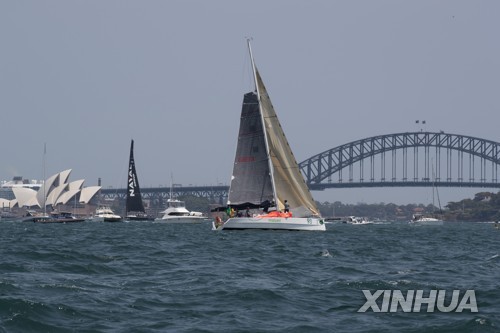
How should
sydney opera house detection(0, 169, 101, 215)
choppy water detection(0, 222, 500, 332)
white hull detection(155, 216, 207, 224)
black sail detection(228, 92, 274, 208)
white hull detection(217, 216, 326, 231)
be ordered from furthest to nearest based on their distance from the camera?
sydney opera house detection(0, 169, 101, 215), white hull detection(155, 216, 207, 224), black sail detection(228, 92, 274, 208), white hull detection(217, 216, 326, 231), choppy water detection(0, 222, 500, 332)

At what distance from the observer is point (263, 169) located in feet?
186

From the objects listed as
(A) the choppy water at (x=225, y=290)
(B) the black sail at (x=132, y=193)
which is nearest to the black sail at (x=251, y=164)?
(A) the choppy water at (x=225, y=290)

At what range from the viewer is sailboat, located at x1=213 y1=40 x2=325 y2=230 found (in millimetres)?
56469

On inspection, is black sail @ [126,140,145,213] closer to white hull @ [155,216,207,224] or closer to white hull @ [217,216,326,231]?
white hull @ [155,216,207,224]

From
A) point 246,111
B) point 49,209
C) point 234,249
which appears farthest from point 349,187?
point 234,249

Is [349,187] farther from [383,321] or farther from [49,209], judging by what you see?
[383,321]

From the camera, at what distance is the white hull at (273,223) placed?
2109 inches

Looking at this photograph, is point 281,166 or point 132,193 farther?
point 132,193

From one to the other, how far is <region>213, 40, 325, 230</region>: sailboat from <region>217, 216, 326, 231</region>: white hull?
2.36 ft

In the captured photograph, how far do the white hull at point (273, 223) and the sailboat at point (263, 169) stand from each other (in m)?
0.72

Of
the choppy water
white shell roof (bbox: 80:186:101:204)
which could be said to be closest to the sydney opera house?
white shell roof (bbox: 80:186:101:204)

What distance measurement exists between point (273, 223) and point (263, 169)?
4.21 m

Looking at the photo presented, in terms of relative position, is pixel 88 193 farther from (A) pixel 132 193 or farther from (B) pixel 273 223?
(B) pixel 273 223

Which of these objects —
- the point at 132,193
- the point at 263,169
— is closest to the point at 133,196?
the point at 132,193
